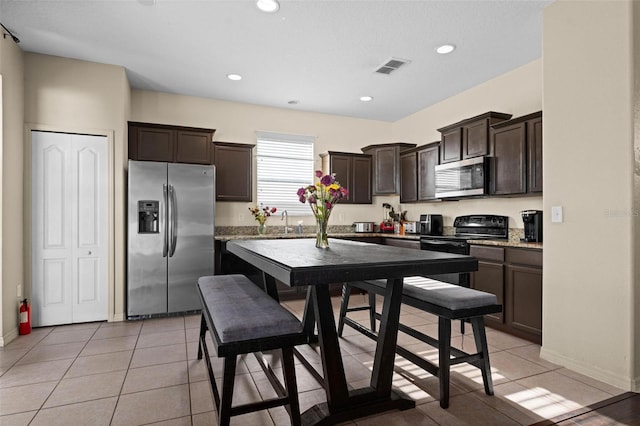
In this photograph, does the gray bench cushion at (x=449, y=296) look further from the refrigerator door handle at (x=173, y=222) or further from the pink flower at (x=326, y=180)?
the refrigerator door handle at (x=173, y=222)

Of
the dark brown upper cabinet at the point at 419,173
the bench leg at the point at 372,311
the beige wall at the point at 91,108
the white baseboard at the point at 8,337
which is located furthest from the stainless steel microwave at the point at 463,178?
the white baseboard at the point at 8,337

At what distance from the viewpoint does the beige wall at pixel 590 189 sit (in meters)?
2.33

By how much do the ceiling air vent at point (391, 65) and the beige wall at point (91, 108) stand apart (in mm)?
3011

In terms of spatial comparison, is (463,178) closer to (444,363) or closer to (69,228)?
(444,363)

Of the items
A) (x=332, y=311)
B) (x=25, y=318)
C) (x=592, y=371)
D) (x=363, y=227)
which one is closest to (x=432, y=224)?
(x=363, y=227)

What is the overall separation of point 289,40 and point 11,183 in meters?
3.02

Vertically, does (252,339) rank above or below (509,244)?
below

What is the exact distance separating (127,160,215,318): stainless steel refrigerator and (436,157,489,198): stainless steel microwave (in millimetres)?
3046

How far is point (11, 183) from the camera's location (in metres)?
3.31

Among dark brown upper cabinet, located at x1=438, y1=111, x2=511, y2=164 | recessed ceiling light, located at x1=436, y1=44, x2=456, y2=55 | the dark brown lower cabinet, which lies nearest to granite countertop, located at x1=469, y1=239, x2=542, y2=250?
the dark brown lower cabinet

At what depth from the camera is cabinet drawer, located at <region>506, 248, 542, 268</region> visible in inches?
122

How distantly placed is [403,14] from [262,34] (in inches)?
51.6

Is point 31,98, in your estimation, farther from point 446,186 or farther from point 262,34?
point 446,186

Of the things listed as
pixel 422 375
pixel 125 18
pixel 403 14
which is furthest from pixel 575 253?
pixel 125 18
